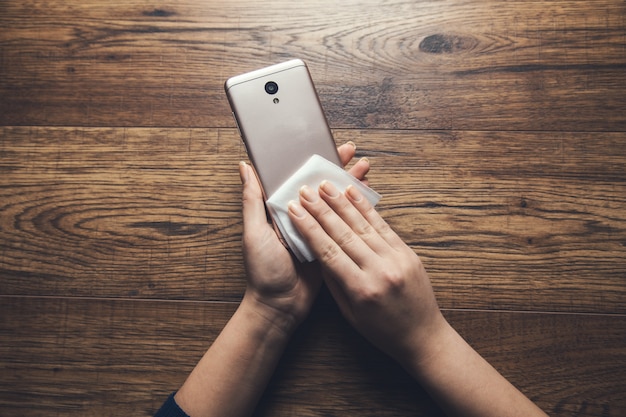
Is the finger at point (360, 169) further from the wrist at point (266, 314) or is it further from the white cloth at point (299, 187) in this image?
the wrist at point (266, 314)

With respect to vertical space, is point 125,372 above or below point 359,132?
below

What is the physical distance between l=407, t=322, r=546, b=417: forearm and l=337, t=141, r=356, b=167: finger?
0.87 ft

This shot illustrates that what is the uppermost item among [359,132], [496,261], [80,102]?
[80,102]

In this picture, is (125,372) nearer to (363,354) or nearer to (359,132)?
(363,354)

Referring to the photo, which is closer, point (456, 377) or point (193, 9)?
point (456, 377)

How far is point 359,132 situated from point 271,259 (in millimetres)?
245

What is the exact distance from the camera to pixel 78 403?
698 mm

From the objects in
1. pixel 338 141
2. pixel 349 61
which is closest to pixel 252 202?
pixel 338 141

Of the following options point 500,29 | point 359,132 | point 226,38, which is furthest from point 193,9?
point 500,29

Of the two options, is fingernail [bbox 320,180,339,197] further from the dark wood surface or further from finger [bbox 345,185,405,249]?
the dark wood surface

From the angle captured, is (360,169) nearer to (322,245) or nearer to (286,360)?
(322,245)

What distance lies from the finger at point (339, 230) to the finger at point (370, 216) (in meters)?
0.01

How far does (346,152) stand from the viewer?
0.67 m

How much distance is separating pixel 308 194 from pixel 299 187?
23 millimetres
